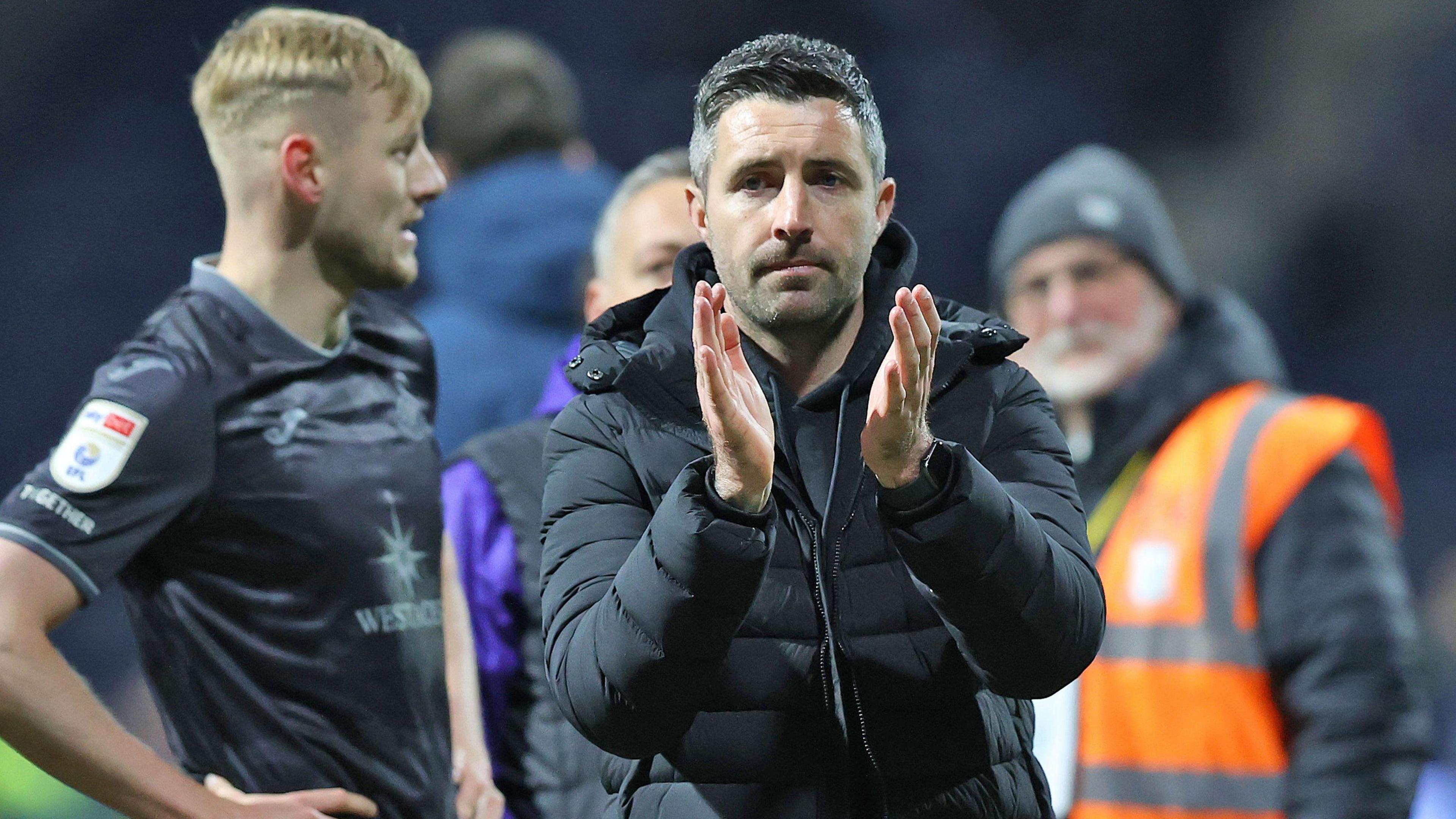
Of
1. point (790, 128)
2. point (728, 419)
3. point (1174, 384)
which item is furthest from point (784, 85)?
point (1174, 384)

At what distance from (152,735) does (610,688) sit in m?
4.84

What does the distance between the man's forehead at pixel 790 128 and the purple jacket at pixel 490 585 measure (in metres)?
1.09

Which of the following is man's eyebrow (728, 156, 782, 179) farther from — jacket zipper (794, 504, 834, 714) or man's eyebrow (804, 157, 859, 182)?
jacket zipper (794, 504, 834, 714)

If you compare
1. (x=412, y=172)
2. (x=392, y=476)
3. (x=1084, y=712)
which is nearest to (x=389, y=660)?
(x=392, y=476)

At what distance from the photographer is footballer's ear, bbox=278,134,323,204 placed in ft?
7.88

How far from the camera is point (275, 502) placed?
222cm

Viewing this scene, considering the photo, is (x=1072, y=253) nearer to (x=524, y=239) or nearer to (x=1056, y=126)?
(x=524, y=239)

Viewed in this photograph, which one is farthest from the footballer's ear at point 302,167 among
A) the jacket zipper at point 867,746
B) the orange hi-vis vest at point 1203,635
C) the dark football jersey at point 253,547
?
the orange hi-vis vest at point 1203,635

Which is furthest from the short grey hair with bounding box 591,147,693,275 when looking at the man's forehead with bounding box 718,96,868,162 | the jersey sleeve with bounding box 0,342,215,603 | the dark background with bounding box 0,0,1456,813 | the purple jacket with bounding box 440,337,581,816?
the dark background with bounding box 0,0,1456,813

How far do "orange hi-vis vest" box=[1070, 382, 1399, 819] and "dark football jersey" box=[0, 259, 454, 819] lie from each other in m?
1.48

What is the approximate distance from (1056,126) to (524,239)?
179 inches

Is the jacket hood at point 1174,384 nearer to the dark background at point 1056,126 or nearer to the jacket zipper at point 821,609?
the jacket zipper at point 821,609

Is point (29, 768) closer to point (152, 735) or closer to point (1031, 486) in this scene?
point (152, 735)

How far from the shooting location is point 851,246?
1.84 meters
